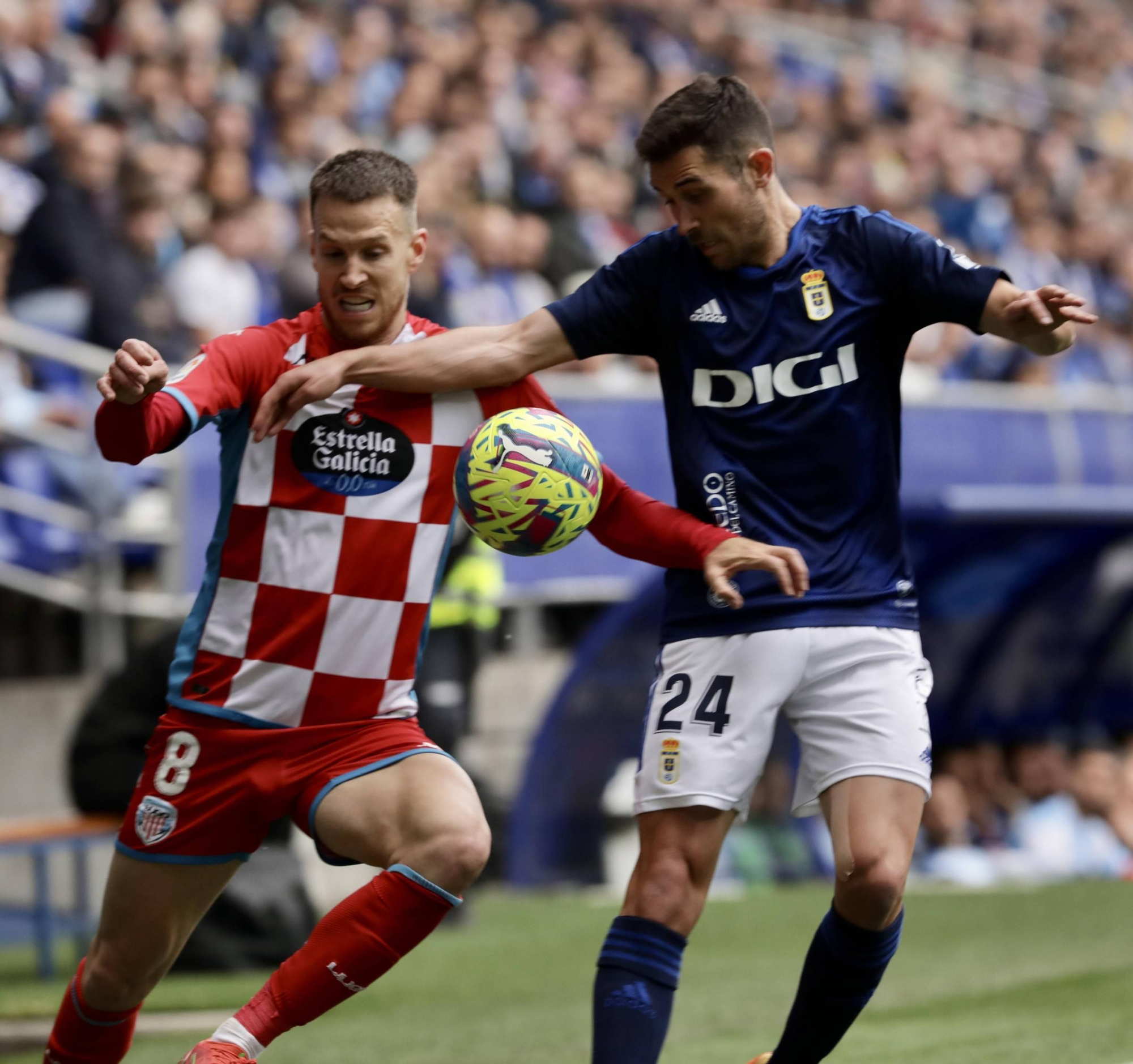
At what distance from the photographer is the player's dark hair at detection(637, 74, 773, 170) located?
3.90 metres

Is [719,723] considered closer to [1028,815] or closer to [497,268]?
[1028,815]

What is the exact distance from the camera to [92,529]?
9.18m

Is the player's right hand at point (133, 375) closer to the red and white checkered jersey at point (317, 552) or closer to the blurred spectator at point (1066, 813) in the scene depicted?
the red and white checkered jersey at point (317, 552)

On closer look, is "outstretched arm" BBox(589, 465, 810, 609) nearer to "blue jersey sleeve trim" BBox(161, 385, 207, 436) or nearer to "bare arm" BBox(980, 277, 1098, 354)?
"bare arm" BBox(980, 277, 1098, 354)

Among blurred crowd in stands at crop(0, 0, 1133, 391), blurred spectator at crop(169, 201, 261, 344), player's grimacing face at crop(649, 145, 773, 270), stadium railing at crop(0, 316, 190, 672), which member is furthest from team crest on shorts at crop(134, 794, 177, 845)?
blurred spectator at crop(169, 201, 261, 344)

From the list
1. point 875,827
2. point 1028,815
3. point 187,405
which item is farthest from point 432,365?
point 1028,815

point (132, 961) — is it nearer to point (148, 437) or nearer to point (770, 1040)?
point (148, 437)

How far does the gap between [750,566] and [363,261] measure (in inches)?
42.9

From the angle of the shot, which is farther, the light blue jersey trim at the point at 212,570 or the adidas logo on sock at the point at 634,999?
the light blue jersey trim at the point at 212,570

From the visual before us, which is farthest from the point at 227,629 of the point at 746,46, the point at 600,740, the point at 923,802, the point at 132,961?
the point at 746,46

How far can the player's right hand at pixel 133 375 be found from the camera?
11.7ft

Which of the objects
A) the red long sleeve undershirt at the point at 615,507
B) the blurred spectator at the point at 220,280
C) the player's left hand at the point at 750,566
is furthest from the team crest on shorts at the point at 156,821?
the blurred spectator at the point at 220,280

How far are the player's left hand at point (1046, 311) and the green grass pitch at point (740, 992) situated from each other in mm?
2237

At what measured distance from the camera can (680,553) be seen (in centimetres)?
402
